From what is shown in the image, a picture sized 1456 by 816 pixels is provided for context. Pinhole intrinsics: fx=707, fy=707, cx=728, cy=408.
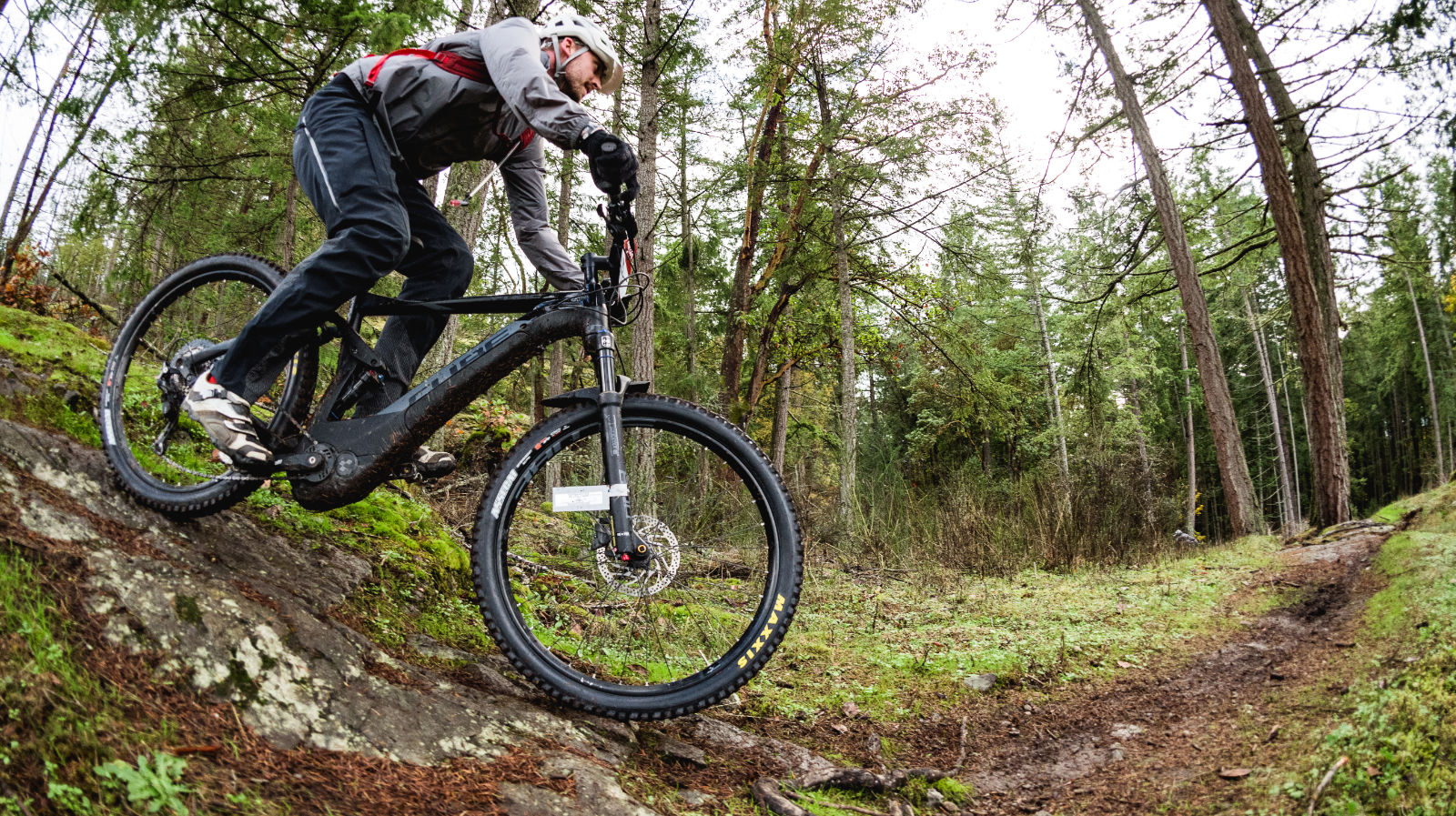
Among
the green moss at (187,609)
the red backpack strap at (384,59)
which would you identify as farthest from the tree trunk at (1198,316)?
the green moss at (187,609)

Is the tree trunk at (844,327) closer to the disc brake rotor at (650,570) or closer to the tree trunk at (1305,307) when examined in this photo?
the tree trunk at (1305,307)

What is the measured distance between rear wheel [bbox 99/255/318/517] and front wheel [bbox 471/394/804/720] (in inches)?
36.2

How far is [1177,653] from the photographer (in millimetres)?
3477

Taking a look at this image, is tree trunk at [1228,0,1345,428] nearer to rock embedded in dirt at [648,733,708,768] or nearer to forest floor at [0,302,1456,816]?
forest floor at [0,302,1456,816]

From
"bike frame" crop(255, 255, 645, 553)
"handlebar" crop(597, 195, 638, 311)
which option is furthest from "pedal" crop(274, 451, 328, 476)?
"handlebar" crop(597, 195, 638, 311)

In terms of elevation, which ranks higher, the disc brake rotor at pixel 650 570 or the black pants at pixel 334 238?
the black pants at pixel 334 238

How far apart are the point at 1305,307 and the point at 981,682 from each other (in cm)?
843

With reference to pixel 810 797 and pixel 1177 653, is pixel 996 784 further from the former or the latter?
pixel 1177 653

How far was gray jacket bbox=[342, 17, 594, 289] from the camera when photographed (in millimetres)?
2018

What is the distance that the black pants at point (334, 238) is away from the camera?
88.2 inches

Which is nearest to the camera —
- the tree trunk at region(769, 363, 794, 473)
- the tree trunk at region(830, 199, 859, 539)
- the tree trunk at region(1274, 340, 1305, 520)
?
the tree trunk at region(830, 199, 859, 539)

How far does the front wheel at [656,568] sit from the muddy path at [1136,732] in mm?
308

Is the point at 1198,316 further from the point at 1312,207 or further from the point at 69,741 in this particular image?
the point at 69,741

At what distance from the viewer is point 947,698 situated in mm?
2963
